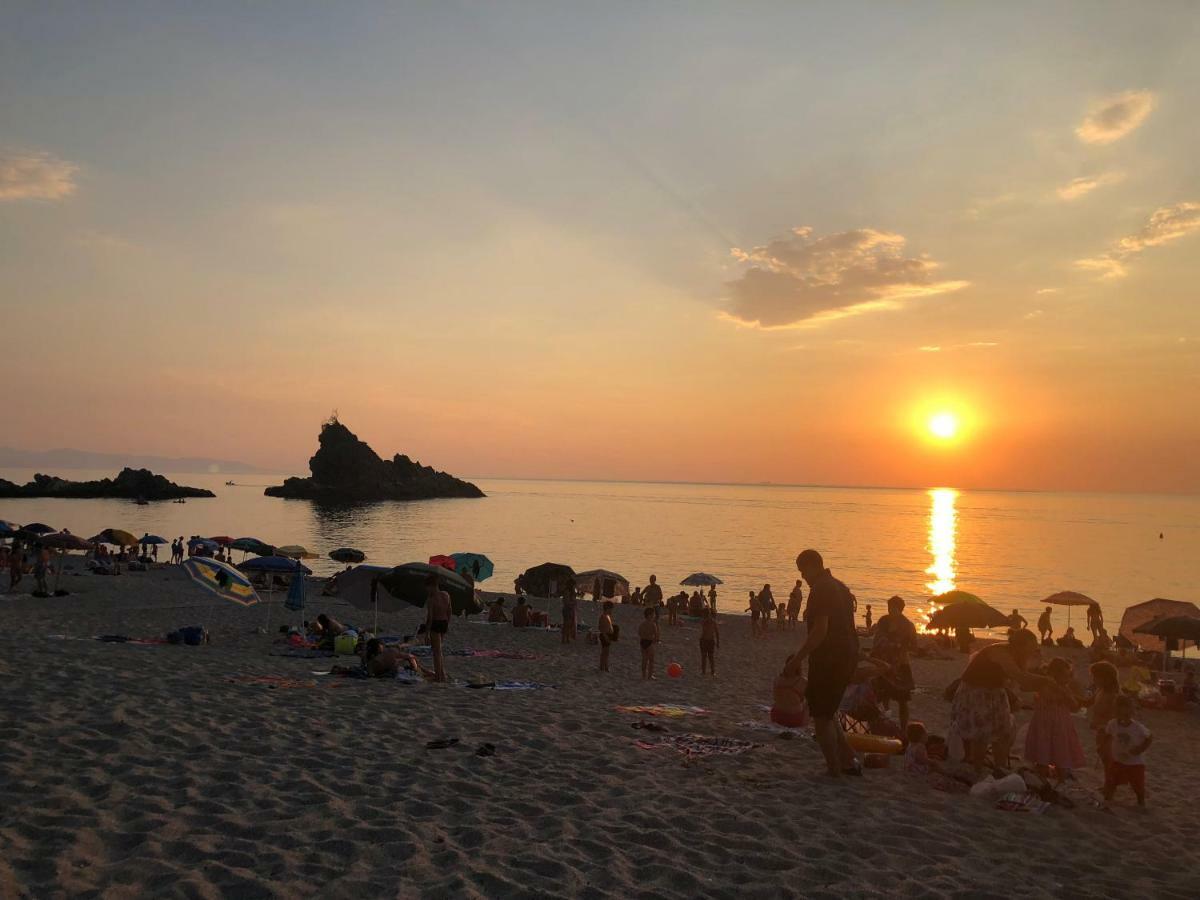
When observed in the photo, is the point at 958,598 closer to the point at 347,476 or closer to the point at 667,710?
the point at 667,710

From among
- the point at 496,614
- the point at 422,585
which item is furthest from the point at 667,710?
the point at 496,614

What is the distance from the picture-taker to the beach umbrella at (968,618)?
15583mm

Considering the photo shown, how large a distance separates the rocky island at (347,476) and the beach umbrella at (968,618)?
145 meters

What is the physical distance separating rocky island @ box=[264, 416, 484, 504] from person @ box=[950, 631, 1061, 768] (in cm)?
15111

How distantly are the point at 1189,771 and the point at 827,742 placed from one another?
6556 millimetres

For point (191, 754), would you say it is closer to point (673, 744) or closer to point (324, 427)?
point (673, 744)

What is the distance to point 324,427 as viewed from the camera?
537ft

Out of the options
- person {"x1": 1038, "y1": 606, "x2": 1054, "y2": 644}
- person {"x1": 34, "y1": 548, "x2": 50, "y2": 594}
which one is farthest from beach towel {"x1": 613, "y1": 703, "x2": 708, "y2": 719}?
person {"x1": 34, "y1": 548, "x2": 50, "y2": 594}

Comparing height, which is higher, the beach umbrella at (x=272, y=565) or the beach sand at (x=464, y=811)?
the beach umbrella at (x=272, y=565)

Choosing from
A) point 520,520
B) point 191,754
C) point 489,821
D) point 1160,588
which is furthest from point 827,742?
point 520,520

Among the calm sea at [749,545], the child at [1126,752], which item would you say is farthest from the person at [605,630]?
the calm sea at [749,545]

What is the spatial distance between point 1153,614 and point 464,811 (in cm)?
2012

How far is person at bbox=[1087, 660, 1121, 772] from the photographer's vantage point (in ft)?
25.9

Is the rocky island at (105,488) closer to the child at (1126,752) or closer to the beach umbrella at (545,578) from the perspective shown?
the beach umbrella at (545,578)
